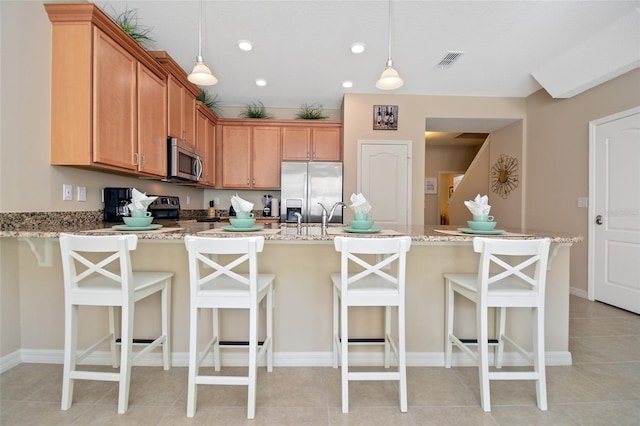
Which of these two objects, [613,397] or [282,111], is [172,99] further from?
[613,397]

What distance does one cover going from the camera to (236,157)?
4.71 meters

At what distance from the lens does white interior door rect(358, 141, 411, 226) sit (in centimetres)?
444

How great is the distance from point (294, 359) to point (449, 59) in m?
3.43

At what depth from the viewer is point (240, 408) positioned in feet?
5.32

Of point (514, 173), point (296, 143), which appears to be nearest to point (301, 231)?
point (296, 143)

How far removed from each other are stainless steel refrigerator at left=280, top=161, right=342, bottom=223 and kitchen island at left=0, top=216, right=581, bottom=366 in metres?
2.27

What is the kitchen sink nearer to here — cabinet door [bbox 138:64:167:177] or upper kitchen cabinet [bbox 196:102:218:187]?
cabinet door [bbox 138:64:167:177]

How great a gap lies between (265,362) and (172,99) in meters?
2.74

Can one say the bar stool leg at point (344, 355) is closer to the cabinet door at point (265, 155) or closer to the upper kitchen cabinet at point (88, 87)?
the upper kitchen cabinet at point (88, 87)

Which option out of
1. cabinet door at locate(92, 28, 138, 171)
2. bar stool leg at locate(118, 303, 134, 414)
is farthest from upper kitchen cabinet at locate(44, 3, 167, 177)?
bar stool leg at locate(118, 303, 134, 414)

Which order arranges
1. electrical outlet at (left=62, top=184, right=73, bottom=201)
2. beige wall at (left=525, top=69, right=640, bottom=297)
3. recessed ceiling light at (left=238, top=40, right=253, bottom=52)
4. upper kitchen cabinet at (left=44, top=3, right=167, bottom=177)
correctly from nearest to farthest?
upper kitchen cabinet at (left=44, top=3, right=167, bottom=177)
electrical outlet at (left=62, top=184, right=73, bottom=201)
recessed ceiling light at (left=238, top=40, right=253, bottom=52)
beige wall at (left=525, top=69, right=640, bottom=297)

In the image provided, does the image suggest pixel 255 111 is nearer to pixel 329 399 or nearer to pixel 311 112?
pixel 311 112

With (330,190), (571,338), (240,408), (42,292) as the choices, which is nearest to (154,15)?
(42,292)

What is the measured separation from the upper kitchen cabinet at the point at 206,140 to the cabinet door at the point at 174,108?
1.78 feet
